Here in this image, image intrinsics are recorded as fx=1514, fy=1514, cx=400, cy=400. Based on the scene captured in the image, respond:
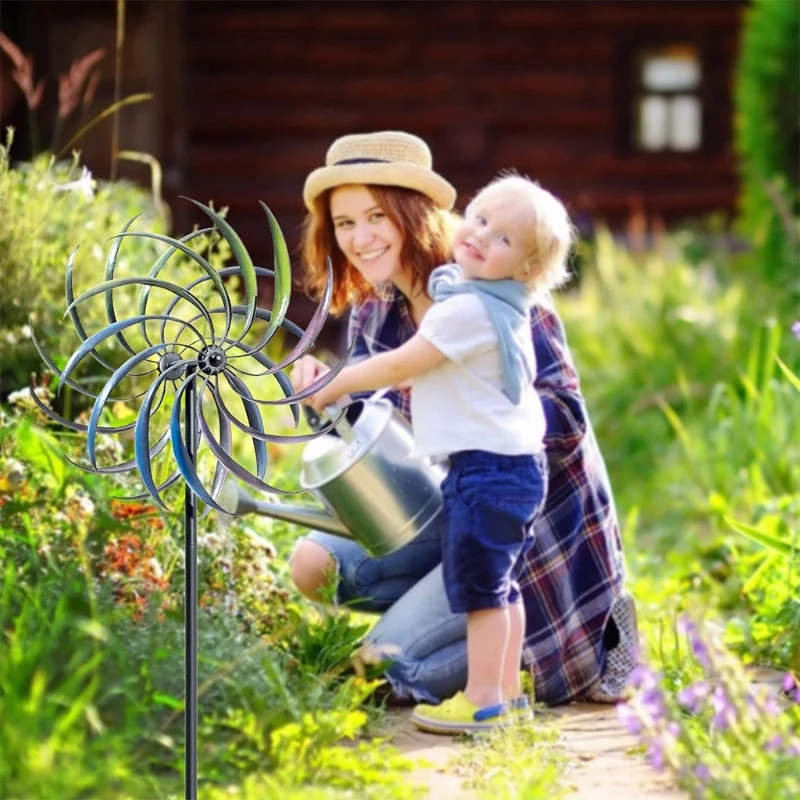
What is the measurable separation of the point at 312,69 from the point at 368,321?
7.19m

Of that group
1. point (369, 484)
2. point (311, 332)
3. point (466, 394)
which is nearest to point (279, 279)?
point (311, 332)

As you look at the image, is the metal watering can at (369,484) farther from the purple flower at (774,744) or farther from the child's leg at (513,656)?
the purple flower at (774,744)

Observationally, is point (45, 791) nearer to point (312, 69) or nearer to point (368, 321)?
point (368, 321)

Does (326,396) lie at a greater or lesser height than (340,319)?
greater

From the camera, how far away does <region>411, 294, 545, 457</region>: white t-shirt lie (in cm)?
315

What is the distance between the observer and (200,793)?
2553mm

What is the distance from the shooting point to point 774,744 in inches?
88.4

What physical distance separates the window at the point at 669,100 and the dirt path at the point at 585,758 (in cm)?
837

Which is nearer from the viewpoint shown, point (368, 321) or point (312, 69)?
point (368, 321)

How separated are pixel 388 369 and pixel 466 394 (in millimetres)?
173

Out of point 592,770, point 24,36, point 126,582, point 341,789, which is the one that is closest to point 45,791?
point 341,789

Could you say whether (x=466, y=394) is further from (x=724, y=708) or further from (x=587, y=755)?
(x=724, y=708)

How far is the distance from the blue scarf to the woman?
0.28m

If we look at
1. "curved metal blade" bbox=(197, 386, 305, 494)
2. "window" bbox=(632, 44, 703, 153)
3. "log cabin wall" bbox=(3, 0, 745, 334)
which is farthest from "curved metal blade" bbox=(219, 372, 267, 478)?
"window" bbox=(632, 44, 703, 153)
